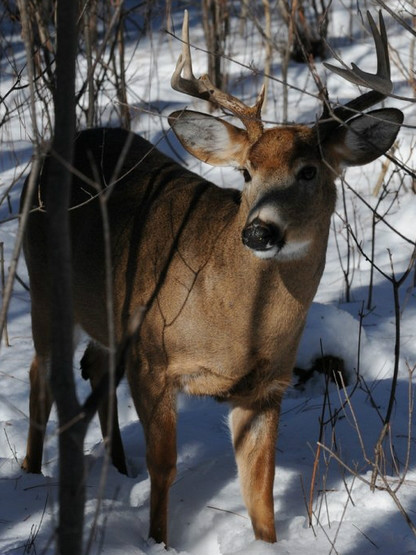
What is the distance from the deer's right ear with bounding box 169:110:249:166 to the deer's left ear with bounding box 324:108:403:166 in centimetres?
37

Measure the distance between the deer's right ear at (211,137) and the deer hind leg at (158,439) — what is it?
95 centimetres

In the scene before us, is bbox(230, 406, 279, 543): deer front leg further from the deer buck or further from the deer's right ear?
the deer's right ear

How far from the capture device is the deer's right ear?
3994 mm

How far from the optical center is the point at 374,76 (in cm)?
309

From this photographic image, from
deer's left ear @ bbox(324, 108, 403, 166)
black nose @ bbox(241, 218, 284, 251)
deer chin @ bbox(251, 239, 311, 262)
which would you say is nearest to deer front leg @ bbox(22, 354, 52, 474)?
deer chin @ bbox(251, 239, 311, 262)

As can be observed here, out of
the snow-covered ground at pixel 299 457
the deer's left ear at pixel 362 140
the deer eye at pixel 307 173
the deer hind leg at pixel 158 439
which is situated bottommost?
the snow-covered ground at pixel 299 457

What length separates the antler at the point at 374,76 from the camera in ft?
9.65

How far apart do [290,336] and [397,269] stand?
324cm

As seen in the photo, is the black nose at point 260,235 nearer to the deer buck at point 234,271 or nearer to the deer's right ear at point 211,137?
the deer buck at point 234,271

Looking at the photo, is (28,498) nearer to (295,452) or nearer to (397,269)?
(295,452)

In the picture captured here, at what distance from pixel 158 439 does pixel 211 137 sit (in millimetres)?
1273

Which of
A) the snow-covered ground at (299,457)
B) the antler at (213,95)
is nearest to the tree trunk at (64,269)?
the snow-covered ground at (299,457)

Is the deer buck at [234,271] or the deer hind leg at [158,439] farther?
the deer hind leg at [158,439]

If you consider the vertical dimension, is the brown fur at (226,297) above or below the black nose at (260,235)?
below
